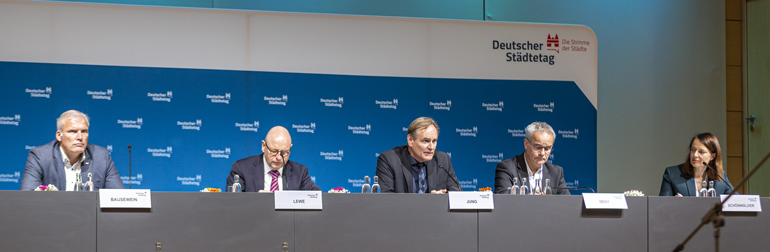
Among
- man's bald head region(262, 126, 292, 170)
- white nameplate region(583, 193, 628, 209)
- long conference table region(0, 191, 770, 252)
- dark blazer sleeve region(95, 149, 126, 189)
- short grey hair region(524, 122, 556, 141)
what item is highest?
short grey hair region(524, 122, 556, 141)

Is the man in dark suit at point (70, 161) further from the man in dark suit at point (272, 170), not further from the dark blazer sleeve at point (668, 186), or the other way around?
the dark blazer sleeve at point (668, 186)

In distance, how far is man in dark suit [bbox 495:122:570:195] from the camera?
3.25m

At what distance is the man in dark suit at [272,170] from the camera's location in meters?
3.35

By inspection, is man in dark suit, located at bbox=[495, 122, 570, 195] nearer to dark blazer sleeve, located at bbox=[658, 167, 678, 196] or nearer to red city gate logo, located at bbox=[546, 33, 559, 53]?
dark blazer sleeve, located at bbox=[658, 167, 678, 196]

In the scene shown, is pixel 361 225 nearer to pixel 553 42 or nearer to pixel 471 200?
pixel 471 200

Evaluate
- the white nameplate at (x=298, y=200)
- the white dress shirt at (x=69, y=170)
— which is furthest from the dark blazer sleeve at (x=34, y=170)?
the white nameplate at (x=298, y=200)

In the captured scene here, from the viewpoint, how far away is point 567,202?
2449 mm

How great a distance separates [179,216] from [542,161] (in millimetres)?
2122

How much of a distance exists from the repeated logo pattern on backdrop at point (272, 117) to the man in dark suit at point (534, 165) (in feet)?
3.03

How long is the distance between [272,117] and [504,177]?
183 centimetres

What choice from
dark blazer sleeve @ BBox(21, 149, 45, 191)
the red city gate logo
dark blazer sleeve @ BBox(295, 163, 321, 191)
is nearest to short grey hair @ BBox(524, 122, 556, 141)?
the red city gate logo

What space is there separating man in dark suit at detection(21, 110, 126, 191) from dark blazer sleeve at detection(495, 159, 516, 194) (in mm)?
2292

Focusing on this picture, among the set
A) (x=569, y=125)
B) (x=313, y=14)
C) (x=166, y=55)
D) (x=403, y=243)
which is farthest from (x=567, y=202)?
(x=166, y=55)

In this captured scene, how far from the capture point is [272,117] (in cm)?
409
